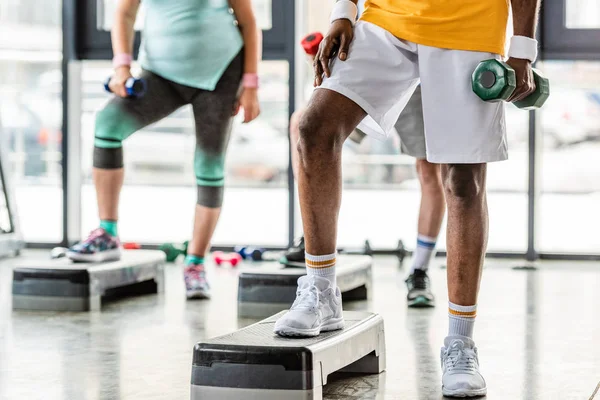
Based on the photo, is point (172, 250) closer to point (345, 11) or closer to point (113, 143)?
point (113, 143)

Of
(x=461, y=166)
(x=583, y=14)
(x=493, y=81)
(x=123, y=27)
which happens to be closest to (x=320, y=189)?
(x=461, y=166)

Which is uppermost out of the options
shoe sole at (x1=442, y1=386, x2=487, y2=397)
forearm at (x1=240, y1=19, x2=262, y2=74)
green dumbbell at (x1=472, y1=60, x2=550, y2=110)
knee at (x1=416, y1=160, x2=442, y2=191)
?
forearm at (x1=240, y1=19, x2=262, y2=74)

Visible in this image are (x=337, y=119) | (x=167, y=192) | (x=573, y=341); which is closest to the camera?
(x=337, y=119)

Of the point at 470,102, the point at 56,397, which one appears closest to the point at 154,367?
the point at 56,397

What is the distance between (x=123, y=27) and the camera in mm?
3287

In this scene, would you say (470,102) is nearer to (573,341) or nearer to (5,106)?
(573,341)

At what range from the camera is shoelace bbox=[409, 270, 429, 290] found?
3.29 meters

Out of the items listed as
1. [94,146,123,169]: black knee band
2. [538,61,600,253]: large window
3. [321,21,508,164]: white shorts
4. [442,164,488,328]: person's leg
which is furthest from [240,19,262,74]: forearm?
[538,61,600,253]: large window

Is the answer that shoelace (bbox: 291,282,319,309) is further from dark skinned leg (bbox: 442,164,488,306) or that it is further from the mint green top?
the mint green top

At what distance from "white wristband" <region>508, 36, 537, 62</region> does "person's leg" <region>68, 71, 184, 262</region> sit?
5.15ft

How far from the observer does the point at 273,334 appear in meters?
1.92

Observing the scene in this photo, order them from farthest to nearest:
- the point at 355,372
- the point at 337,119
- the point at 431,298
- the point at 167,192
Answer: the point at 167,192 → the point at 431,298 → the point at 355,372 → the point at 337,119

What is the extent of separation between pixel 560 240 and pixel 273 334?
3526 millimetres

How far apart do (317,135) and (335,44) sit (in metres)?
0.24
